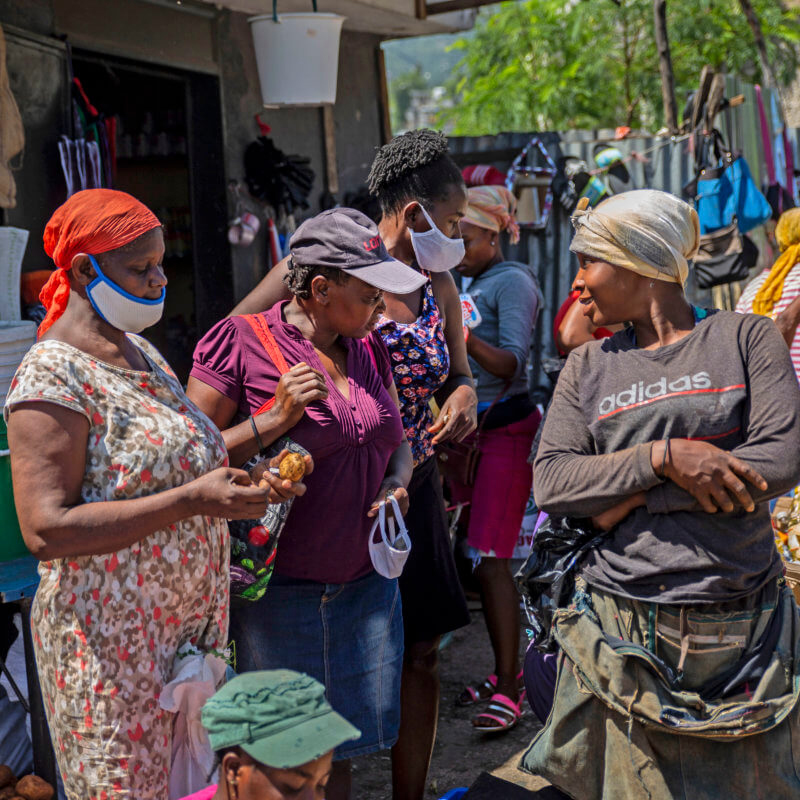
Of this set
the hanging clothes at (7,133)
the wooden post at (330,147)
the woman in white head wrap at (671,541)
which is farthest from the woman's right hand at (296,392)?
the wooden post at (330,147)

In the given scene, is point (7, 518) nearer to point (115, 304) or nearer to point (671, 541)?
point (115, 304)

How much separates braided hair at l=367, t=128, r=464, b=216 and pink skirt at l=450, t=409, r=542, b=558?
4.69ft

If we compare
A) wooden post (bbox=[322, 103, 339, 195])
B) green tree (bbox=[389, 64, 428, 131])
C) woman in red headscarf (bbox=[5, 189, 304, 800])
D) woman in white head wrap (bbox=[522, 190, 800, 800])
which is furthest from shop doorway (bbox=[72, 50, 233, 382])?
green tree (bbox=[389, 64, 428, 131])

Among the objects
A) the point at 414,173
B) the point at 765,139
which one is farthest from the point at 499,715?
the point at 765,139

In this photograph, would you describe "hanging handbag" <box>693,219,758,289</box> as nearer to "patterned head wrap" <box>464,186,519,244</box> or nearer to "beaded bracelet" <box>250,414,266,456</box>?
"patterned head wrap" <box>464,186,519,244</box>

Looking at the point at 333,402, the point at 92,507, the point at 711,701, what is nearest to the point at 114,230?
the point at 92,507

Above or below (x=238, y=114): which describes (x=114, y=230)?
below

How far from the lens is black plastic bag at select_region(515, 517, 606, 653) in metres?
2.73

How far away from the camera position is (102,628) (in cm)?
221

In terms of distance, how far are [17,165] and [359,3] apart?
2.77m

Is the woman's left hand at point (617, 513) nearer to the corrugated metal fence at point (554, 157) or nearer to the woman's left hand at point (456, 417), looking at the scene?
the woman's left hand at point (456, 417)

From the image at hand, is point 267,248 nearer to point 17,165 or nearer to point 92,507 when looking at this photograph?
point 17,165

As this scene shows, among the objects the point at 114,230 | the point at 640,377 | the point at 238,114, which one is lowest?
the point at 640,377

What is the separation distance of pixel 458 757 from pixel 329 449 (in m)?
1.91
